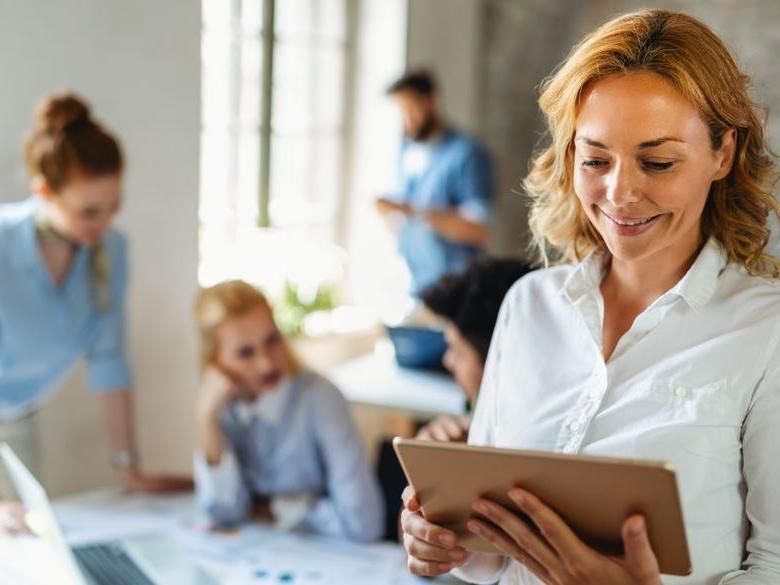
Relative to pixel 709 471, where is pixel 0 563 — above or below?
below

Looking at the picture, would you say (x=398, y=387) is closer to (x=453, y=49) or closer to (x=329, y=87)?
(x=329, y=87)

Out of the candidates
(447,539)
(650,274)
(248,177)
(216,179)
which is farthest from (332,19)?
(447,539)

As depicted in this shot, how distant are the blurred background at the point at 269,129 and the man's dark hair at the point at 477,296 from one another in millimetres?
651

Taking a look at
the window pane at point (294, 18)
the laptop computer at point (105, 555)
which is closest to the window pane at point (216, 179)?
the window pane at point (294, 18)

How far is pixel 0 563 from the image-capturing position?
5.33 ft

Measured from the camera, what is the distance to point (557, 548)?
1119 mm

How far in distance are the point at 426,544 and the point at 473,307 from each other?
996mm

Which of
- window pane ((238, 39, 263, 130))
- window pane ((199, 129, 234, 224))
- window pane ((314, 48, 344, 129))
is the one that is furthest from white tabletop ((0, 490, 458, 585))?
window pane ((314, 48, 344, 129))

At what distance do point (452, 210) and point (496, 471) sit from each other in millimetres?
2964

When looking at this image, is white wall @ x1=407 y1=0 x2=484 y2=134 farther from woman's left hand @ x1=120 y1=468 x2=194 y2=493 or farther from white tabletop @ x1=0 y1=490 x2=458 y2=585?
white tabletop @ x1=0 y1=490 x2=458 y2=585

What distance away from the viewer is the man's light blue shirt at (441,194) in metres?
3.95

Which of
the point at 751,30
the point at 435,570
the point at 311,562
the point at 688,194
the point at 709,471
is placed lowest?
the point at 311,562

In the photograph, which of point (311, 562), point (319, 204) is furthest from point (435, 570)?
point (319, 204)

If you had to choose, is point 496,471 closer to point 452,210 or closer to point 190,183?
point 190,183
